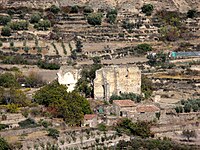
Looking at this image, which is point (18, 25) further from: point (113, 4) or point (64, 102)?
point (64, 102)

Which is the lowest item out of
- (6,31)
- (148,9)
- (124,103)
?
(124,103)

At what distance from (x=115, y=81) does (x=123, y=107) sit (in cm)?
293

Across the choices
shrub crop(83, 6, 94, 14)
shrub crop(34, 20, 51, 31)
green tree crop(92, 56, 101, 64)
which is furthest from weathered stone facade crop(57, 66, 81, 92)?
shrub crop(83, 6, 94, 14)

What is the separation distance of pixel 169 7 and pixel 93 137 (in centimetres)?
3570

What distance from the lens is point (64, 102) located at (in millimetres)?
28766

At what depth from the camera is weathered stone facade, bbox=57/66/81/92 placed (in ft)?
106

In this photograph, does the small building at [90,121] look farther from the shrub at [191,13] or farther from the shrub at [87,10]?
the shrub at [191,13]

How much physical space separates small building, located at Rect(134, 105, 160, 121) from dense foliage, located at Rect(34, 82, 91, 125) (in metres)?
2.30

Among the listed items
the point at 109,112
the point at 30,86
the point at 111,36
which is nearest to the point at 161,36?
the point at 111,36

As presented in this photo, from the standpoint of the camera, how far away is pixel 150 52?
47500mm

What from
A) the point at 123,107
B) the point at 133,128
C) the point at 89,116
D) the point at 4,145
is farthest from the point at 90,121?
the point at 4,145

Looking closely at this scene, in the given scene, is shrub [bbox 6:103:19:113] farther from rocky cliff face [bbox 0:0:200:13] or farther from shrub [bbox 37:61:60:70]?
rocky cliff face [bbox 0:0:200:13]

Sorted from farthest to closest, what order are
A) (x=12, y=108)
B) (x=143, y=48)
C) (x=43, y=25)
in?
(x=43, y=25) → (x=143, y=48) → (x=12, y=108)

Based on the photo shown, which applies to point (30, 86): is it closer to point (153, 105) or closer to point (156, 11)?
point (153, 105)
